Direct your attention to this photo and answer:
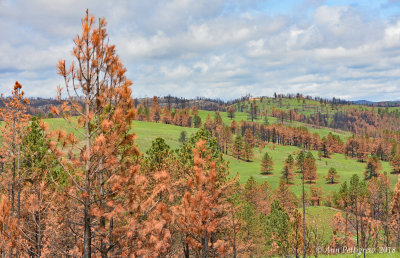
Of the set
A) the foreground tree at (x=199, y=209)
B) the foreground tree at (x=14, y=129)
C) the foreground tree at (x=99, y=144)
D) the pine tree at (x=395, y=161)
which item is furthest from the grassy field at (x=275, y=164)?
the foreground tree at (x=99, y=144)

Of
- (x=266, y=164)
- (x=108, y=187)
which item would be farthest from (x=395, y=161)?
(x=108, y=187)

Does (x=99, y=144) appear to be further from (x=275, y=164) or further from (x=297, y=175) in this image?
(x=275, y=164)

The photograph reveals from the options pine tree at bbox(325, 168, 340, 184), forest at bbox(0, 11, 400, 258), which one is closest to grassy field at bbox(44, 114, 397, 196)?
pine tree at bbox(325, 168, 340, 184)

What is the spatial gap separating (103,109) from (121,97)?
3.56 ft

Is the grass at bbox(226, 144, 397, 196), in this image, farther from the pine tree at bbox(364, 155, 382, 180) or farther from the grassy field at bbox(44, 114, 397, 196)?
the pine tree at bbox(364, 155, 382, 180)

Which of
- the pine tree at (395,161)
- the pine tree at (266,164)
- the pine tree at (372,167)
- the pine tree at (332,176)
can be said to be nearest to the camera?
the pine tree at (332,176)

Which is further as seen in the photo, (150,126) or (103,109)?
(150,126)

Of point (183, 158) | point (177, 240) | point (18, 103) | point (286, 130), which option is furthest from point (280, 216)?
point (286, 130)

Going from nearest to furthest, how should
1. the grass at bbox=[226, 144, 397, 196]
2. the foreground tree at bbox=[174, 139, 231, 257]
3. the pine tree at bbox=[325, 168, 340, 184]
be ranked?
the foreground tree at bbox=[174, 139, 231, 257], the grass at bbox=[226, 144, 397, 196], the pine tree at bbox=[325, 168, 340, 184]

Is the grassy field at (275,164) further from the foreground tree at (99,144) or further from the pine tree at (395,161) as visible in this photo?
the foreground tree at (99,144)

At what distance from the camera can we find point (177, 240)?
957 inches

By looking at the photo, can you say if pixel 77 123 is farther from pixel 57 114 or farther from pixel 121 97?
pixel 121 97

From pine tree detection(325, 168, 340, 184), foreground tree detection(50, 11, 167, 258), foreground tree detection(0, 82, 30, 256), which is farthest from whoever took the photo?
pine tree detection(325, 168, 340, 184)

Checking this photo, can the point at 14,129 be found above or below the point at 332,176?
above
